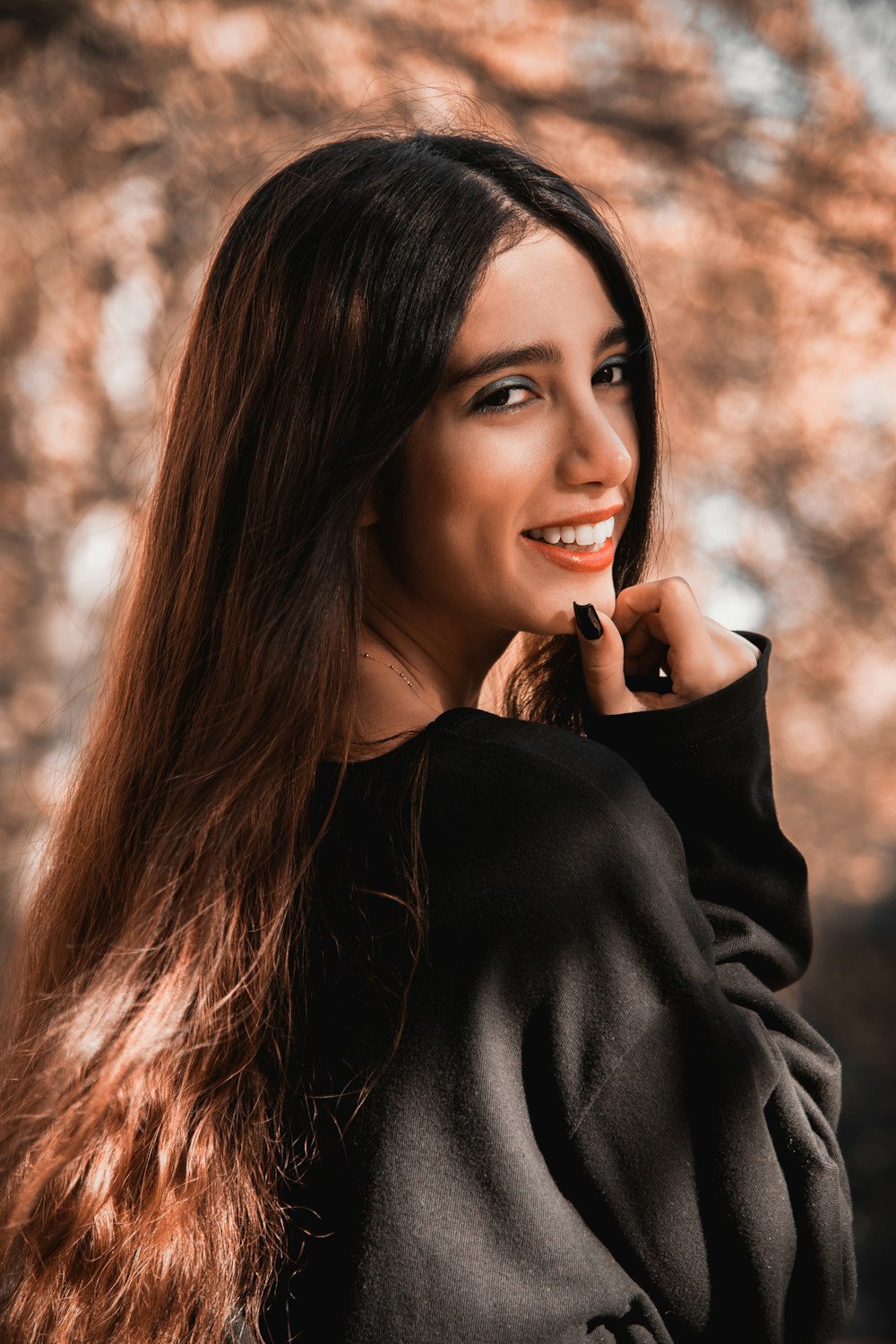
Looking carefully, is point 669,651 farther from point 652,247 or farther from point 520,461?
point 652,247

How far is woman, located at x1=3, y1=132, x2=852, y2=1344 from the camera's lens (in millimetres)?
1045

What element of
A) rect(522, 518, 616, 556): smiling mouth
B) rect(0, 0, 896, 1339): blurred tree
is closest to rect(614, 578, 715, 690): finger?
rect(522, 518, 616, 556): smiling mouth

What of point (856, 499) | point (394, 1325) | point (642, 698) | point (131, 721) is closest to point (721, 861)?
point (642, 698)

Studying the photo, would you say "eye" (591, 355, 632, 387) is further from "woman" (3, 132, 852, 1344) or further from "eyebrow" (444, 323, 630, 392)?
"eyebrow" (444, 323, 630, 392)

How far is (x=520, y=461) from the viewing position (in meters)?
1.26

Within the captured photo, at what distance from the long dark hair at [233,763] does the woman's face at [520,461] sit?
0.05 metres

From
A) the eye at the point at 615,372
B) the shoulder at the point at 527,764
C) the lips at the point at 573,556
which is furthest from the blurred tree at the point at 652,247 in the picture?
the shoulder at the point at 527,764

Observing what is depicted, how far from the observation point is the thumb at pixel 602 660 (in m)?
1.35

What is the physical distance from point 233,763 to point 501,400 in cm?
46

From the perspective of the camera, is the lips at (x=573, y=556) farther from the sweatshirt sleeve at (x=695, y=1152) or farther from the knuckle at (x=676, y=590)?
the sweatshirt sleeve at (x=695, y=1152)

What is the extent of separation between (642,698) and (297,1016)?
558 mm

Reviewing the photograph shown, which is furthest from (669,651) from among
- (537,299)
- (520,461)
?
(537,299)

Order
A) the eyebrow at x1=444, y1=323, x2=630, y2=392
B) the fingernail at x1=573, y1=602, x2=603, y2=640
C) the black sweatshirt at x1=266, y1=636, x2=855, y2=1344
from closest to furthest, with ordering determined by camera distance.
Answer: the black sweatshirt at x1=266, y1=636, x2=855, y2=1344 < the eyebrow at x1=444, y1=323, x2=630, y2=392 < the fingernail at x1=573, y1=602, x2=603, y2=640

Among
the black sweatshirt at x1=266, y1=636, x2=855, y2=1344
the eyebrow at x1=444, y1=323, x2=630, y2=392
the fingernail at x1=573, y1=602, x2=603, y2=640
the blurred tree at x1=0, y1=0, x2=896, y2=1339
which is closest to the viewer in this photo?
the black sweatshirt at x1=266, y1=636, x2=855, y2=1344
